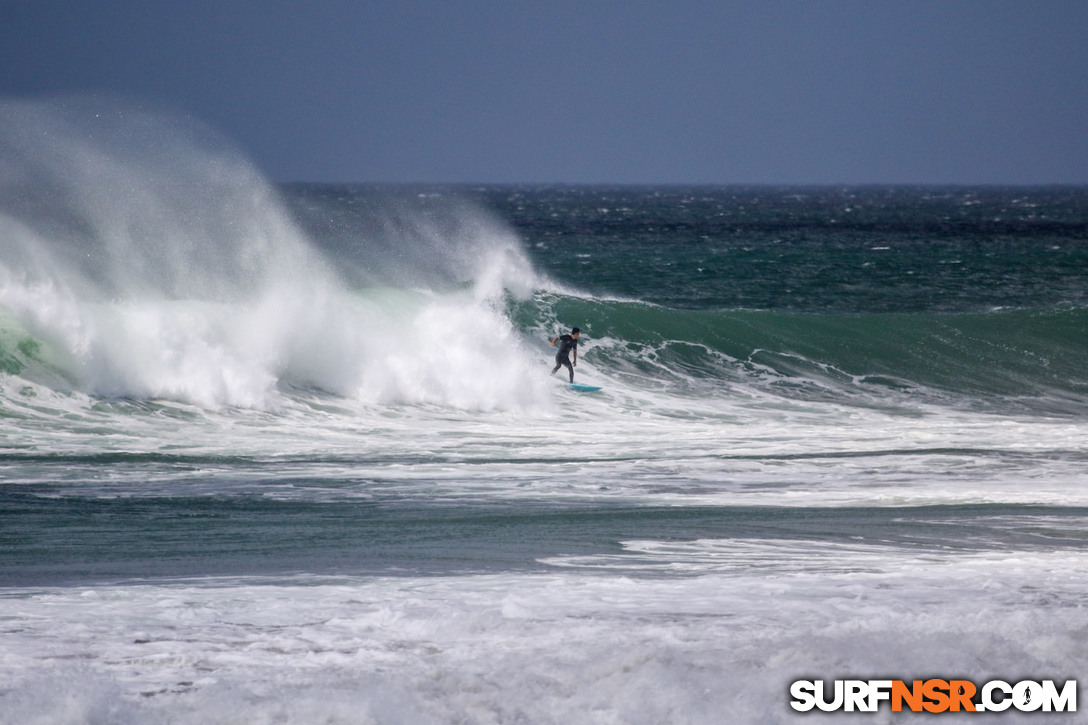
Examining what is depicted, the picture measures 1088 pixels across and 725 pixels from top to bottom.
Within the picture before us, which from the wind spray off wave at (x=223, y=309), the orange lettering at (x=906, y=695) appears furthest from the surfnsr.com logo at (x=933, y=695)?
the wind spray off wave at (x=223, y=309)

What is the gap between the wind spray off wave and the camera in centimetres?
1477

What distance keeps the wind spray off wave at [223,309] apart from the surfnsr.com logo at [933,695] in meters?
10.6

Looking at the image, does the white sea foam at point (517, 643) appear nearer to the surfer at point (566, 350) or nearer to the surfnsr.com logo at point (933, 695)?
the surfnsr.com logo at point (933, 695)

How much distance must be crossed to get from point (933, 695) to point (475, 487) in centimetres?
565

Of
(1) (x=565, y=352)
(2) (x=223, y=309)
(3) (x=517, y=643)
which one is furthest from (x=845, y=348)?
(3) (x=517, y=643)

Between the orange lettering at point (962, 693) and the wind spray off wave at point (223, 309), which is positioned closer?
the orange lettering at point (962, 693)

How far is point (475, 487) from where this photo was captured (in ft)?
33.2

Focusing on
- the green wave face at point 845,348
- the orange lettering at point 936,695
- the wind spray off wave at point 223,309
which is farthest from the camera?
the green wave face at point 845,348

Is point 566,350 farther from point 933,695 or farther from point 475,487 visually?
point 933,695

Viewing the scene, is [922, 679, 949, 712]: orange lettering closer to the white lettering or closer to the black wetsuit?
the white lettering

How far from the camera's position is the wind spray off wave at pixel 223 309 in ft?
48.5

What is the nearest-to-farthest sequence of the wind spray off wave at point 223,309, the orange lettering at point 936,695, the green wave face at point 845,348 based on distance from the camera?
1. the orange lettering at point 936,695
2. the wind spray off wave at point 223,309
3. the green wave face at point 845,348

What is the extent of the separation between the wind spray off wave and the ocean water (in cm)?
6

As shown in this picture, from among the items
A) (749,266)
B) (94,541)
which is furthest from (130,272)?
(749,266)
